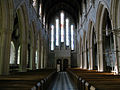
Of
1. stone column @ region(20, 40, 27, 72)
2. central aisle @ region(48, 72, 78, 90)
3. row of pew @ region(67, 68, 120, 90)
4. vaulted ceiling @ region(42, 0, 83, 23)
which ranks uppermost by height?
vaulted ceiling @ region(42, 0, 83, 23)

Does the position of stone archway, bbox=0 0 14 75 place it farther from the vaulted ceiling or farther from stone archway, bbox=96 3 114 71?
the vaulted ceiling

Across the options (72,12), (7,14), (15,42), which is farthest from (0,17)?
(72,12)

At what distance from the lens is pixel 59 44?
87.2ft

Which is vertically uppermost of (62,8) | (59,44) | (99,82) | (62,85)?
(62,8)

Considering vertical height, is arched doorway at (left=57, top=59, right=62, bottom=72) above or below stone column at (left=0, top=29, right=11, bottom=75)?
below

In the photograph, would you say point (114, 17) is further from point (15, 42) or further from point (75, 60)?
point (75, 60)

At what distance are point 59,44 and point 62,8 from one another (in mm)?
7207

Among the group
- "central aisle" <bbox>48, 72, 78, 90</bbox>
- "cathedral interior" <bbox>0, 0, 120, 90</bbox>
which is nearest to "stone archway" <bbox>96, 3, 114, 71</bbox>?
"cathedral interior" <bbox>0, 0, 120, 90</bbox>

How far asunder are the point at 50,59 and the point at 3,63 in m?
18.7

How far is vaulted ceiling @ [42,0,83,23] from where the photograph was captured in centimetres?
2446

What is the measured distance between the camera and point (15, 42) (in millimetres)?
21188

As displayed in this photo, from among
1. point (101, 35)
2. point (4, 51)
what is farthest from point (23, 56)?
point (101, 35)

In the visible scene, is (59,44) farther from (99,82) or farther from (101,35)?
(99,82)

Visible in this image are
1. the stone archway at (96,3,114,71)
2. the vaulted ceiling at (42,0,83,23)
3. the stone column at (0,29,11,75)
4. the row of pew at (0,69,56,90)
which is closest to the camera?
the row of pew at (0,69,56,90)
